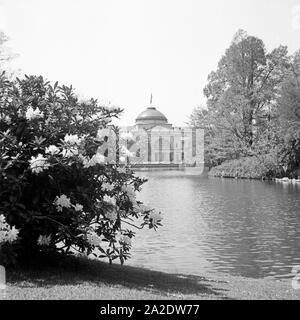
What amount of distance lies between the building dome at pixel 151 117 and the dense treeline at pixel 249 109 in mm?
85036

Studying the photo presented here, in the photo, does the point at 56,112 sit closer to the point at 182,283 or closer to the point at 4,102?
the point at 4,102

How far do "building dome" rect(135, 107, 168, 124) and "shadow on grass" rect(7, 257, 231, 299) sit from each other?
5215 inches

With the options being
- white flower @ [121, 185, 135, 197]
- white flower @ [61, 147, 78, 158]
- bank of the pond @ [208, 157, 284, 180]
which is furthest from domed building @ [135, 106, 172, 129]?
white flower @ [61, 147, 78, 158]

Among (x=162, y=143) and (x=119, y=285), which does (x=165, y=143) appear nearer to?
→ (x=162, y=143)

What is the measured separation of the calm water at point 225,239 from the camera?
13.2 meters

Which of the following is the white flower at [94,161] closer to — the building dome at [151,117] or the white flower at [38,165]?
the white flower at [38,165]

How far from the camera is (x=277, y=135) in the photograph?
→ 49219 mm

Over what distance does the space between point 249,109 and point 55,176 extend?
4487 cm

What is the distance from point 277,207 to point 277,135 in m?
25.6

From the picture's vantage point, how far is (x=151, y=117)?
14325 centimetres

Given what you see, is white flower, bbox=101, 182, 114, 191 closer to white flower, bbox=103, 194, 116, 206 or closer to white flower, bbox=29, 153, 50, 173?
white flower, bbox=103, 194, 116, 206

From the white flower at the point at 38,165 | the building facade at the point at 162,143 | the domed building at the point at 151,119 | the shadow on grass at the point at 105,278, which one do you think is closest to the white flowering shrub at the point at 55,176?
the white flower at the point at 38,165

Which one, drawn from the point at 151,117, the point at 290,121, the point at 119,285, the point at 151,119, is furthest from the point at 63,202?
the point at 151,119

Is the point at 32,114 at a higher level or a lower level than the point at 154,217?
higher
